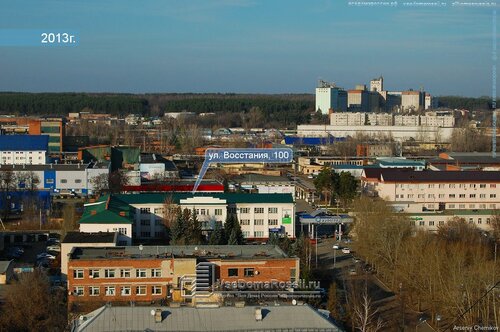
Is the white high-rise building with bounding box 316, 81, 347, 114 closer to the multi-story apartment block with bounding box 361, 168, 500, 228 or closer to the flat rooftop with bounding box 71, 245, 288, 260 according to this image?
the multi-story apartment block with bounding box 361, 168, 500, 228

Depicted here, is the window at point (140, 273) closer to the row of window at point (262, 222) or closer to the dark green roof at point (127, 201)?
the dark green roof at point (127, 201)

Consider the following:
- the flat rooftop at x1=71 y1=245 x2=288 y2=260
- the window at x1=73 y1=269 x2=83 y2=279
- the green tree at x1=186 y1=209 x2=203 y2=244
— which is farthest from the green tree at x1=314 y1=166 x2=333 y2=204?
the window at x1=73 y1=269 x2=83 y2=279

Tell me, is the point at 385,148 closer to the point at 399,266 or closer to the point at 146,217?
the point at 146,217

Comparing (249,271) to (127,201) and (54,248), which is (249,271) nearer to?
(54,248)

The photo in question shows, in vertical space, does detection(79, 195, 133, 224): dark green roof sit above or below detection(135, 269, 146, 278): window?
above

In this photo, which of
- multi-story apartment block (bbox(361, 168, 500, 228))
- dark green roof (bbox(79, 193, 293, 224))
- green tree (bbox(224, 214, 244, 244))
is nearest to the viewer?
green tree (bbox(224, 214, 244, 244))

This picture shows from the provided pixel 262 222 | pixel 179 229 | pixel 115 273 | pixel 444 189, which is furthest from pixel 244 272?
pixel 444 189

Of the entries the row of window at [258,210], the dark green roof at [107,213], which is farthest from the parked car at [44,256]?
the row of window at [258,210]
